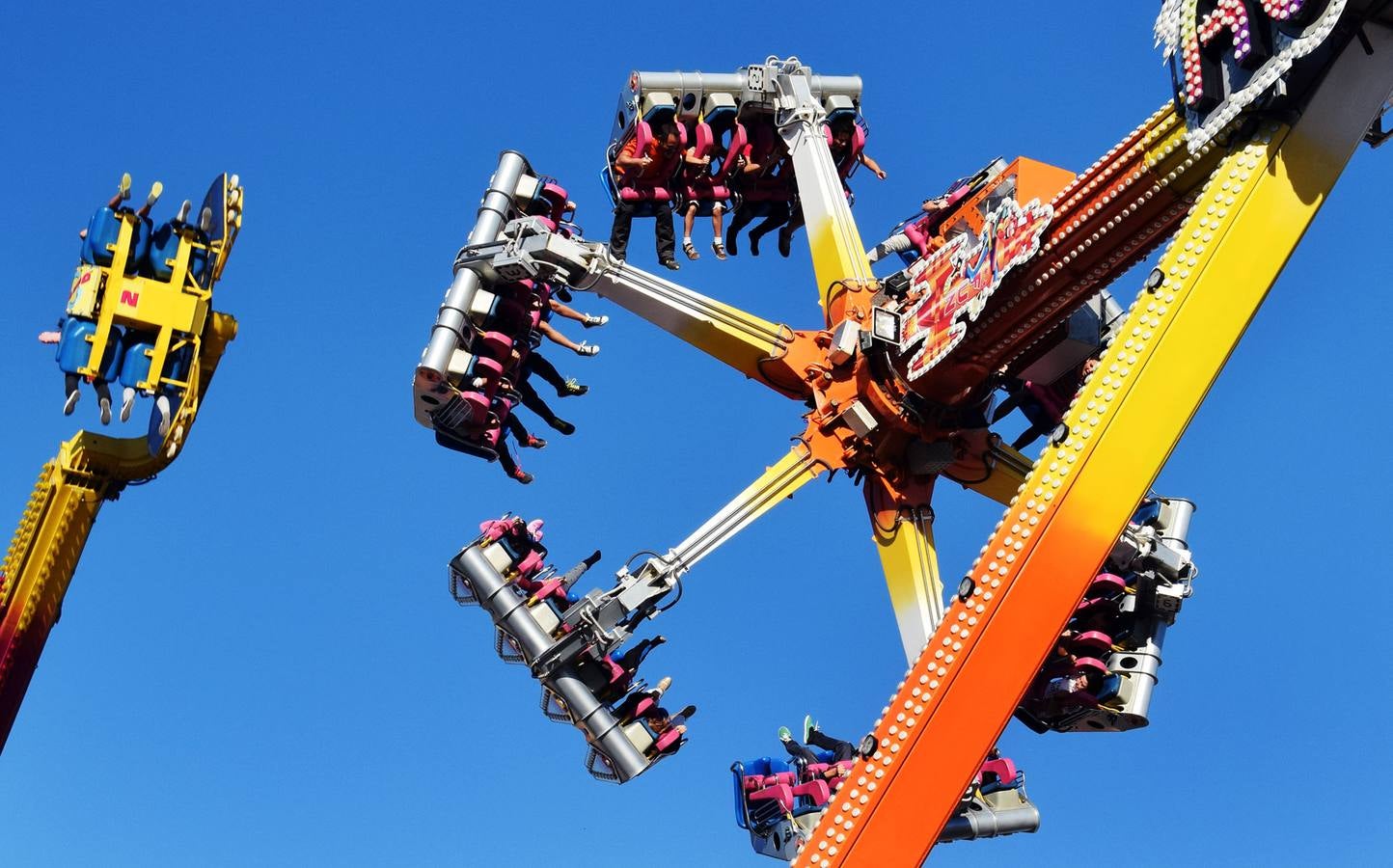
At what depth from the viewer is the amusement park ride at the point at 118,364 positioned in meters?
31.8

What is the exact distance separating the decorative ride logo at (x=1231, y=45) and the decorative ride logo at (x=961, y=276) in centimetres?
262

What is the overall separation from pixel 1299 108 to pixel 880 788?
8205 millimetres

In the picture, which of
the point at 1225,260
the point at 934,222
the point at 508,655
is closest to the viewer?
the point at 1225,260

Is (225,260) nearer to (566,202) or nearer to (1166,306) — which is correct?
(566,202)

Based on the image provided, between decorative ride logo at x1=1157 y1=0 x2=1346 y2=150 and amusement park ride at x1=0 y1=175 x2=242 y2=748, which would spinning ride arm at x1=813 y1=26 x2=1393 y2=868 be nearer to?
Answer: decorative ride logo at x1=1157 y1=0 x2=1346 y2=150

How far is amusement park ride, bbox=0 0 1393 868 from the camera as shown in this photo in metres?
24.7

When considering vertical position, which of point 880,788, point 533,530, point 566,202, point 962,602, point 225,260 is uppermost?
point 566,202

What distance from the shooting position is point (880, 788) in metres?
24.7

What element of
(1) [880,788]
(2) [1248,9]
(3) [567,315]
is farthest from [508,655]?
(2) [1248,9]

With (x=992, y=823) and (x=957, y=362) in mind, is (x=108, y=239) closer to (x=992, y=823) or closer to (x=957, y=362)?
(x=957, y=362)

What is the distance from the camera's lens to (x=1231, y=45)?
83.1 ft

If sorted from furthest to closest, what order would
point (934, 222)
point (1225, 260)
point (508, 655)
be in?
1. point (934, 222)
2. point (508, 655)
3. point (1225, 260)

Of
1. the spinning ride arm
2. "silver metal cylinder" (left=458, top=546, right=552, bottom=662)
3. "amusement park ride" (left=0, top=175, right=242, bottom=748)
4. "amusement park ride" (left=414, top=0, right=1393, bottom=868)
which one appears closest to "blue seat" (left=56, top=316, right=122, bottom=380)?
"amusement park ride" (left=0, top=175, right=242, bottom=748)

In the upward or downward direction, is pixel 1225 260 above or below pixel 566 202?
below
